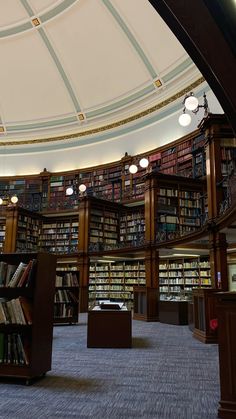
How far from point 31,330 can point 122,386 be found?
1.06 metres

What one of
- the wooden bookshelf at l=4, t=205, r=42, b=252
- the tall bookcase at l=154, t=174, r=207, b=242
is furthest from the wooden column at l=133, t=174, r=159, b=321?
the wooden bookshelf at l=4, t=205, r=42, b=252

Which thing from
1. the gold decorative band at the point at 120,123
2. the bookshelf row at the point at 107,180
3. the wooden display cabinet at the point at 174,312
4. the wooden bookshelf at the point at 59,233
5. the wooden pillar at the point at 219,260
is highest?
the gold decorative band at the point at 120,123

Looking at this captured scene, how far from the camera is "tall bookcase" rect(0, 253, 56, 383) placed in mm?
3574

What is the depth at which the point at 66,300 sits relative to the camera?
836 centimetres

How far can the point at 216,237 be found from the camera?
812cm

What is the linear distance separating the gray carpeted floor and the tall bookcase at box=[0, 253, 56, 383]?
0.15 metres

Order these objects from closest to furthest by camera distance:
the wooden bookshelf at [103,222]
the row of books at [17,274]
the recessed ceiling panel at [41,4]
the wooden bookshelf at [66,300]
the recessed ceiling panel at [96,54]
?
the row of books at [17,274] → the wooden bookshelf at [66,300] → the wooden bookshelf at [103,222] → the recessed ceiling panel at [41,4] → the recessed ceiling panel at [96,54]

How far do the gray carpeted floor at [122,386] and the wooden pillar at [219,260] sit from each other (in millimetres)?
2387

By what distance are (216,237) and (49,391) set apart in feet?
18.7

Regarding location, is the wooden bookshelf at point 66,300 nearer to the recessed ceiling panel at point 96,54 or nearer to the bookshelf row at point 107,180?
the bookshelf row at point 107,180

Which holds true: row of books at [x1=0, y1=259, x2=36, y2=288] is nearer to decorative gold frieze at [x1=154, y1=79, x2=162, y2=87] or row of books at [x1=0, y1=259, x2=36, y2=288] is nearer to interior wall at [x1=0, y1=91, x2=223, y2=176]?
interior wall at [x1=0, y1=91, x2=223, y2=176]

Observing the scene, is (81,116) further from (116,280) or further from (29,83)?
(116,280)

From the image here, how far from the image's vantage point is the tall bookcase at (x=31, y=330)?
11.7 feet

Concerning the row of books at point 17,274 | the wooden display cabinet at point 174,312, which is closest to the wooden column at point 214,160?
the wooden display cabinet at point 174,312
